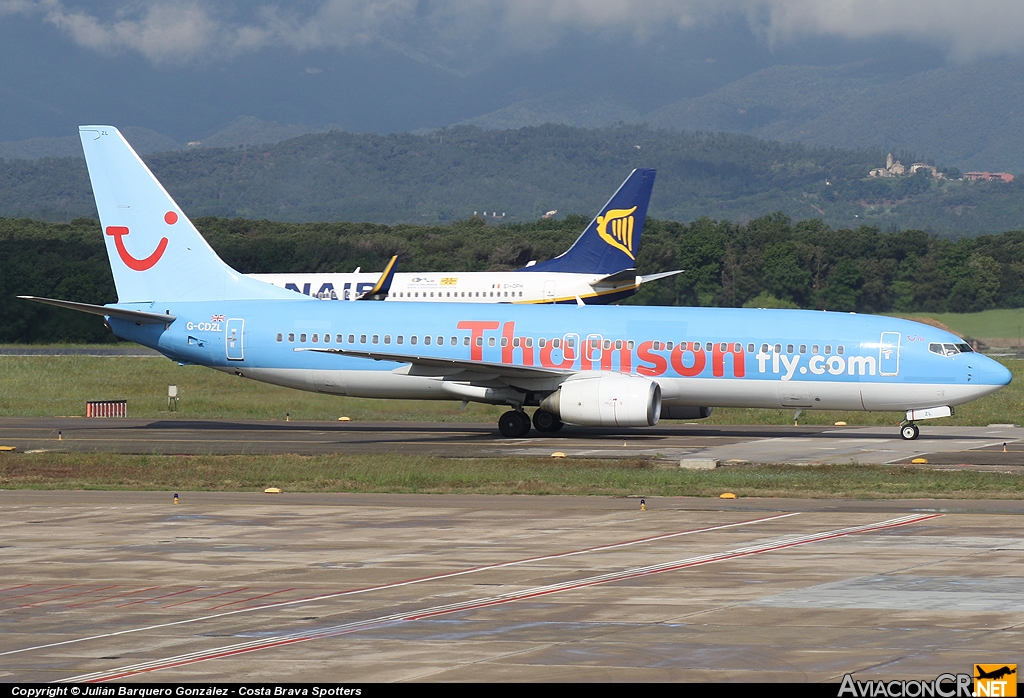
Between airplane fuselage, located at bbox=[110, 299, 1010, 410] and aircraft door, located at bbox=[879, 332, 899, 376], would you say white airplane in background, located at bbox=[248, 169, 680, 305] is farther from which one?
aircraft door, located at bbox=[879, 332, 899, 376]

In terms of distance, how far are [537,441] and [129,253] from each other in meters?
15.1

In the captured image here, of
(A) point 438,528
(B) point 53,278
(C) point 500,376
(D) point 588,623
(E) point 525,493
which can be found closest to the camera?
(D) point 588,623

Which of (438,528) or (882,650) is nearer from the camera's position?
(882,650)

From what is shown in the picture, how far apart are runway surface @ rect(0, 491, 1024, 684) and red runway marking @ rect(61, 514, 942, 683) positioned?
5cm

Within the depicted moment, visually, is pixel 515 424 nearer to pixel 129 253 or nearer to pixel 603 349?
pixel 603 349

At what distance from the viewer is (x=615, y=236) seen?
7281 centimetres

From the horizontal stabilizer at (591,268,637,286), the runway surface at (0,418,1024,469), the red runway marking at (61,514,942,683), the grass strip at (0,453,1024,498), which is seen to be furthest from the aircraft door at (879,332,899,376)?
the horizontal stabilizer at (591,268,637,286)

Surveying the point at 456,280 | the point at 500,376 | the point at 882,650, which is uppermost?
the point at 456,280

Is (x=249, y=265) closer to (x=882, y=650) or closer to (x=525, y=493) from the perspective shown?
(x=525, y=493)

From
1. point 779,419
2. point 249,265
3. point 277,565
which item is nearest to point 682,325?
point 779,419

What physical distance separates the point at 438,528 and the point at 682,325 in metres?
19.1

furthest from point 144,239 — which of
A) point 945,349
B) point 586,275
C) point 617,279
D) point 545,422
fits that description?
point 586,275

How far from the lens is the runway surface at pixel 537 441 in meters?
36.4

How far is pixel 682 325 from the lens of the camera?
136ft
